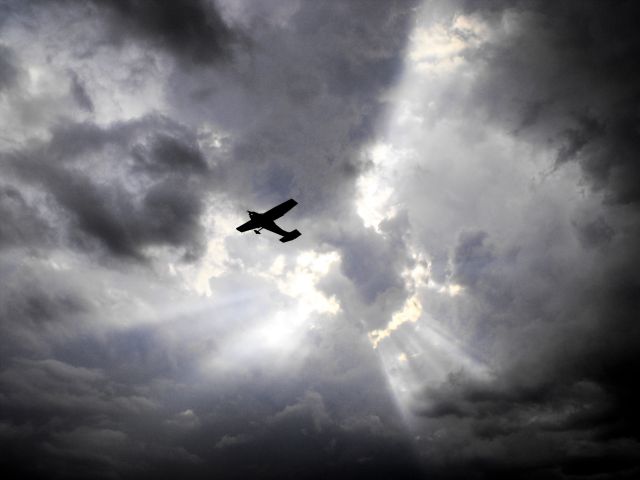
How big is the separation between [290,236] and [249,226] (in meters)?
7.60

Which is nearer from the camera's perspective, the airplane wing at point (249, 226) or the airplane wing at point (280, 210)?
the airplane wing at point (280, 210)

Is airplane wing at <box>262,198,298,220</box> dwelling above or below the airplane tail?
below

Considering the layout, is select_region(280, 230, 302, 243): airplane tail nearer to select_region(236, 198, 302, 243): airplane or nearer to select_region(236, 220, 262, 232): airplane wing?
select_region(236, 198, 302, 243): airplane

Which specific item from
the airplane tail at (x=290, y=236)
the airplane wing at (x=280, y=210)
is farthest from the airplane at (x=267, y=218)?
the airplane tail at (x=290, y=236)

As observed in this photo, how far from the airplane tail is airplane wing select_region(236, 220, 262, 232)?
6462mm

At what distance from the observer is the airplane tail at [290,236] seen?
5641 centimetres

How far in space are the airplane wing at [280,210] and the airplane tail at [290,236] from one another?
7217 millimetres

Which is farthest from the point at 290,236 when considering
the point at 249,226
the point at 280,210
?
the point at 280,210

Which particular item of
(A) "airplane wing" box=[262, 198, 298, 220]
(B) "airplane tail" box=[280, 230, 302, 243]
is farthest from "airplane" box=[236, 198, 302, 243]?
(B) "airplane tail" box=[280, 230, 302, 243]

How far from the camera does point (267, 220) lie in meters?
49.6

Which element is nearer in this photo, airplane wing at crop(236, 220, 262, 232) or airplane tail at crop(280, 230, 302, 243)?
airplane wing at crop(236, 220, 262, 232)

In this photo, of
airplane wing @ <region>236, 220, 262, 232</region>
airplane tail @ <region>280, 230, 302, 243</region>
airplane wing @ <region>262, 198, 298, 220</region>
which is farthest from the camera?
airplane tail @ <region>280, 230, 302, 243</region>

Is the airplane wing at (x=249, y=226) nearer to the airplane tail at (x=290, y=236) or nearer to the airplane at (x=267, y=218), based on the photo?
the airplane at (x=267, y=218)

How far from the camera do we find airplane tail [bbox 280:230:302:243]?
56.4 metres
